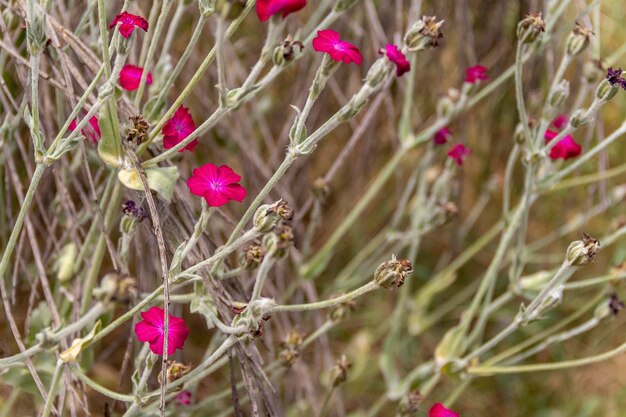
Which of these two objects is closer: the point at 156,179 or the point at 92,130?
the point at 156,179

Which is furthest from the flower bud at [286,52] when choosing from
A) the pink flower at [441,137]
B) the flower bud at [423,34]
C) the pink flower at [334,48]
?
the pink flower at [441,137]

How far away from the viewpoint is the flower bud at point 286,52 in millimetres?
696

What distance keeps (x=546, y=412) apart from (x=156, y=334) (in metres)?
0.97

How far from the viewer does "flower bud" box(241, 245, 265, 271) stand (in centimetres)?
79

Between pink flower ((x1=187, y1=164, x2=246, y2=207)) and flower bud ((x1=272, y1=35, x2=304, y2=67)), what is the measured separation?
0.12m

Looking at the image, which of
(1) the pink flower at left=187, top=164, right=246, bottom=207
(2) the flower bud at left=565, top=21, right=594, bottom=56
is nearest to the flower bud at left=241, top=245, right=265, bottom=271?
(1) the pink flower at left=187, top=164, right=246, bottom=207

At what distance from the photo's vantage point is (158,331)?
728 mm

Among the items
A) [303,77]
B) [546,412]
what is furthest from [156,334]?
[546,412]

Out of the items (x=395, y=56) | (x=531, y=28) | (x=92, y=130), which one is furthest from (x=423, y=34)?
(x=92, y=130)

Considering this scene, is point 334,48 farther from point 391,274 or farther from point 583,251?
point 583,251

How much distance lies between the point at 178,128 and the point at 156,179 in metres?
0.07

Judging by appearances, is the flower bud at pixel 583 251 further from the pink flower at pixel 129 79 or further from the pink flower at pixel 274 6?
the pink flower at pixel 129 79

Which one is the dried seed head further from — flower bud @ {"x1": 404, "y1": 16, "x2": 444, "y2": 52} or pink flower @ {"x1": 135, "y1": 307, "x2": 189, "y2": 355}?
flower bud @ {"x1": 404, "y1": 16, "x2": 444, "y2": 52}

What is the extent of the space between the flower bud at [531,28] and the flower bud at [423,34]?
0.51 ft
